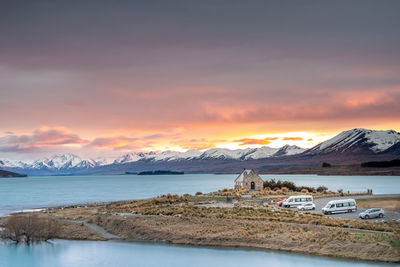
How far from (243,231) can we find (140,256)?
34.5 feet

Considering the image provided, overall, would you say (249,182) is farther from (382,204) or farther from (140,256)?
(140,256)

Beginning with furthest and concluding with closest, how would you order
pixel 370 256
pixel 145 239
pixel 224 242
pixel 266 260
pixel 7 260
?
pixel 145 239 → pixel 224 242 → pixel 7 260 → pixel 266 260 → pixel 370 256

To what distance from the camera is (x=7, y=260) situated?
3878 cm

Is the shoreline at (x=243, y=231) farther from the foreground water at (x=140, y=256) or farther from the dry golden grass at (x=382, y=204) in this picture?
the dry golden grass at (x=382, y=204)

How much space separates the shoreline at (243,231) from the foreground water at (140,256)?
1367 mm

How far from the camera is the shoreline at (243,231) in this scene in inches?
1425

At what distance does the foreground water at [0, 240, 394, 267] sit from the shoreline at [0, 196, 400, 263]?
4.49ft

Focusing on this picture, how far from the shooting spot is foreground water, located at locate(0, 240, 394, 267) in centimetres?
3572

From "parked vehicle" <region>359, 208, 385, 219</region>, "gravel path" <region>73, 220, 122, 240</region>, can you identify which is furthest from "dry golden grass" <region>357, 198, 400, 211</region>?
"gravel path" <region>73, 220, 122, 240</region>

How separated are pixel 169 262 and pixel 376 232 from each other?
18.0 metres

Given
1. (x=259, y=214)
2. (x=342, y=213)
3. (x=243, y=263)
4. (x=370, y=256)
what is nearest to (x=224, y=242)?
(x=243, y=263)

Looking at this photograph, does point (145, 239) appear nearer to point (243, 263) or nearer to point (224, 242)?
point (224, 242)

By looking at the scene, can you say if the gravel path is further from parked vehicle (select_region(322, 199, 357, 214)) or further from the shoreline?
parked vehicle (select_region(322, 199, 357, 214))

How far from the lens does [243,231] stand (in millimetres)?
43250
